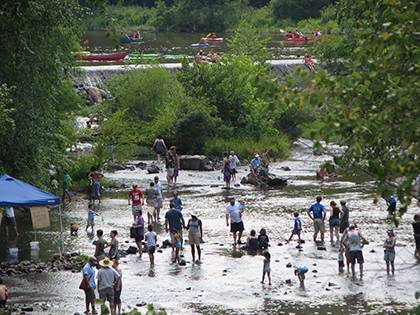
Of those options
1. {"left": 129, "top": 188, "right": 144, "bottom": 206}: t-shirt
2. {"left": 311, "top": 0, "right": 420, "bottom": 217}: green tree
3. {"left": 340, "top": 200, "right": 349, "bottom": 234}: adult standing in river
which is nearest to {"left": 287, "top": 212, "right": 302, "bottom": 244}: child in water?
{"left": 340, "top": 200, "right": 349, "bottom": 234}: adult standing in river

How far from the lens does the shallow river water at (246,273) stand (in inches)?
934

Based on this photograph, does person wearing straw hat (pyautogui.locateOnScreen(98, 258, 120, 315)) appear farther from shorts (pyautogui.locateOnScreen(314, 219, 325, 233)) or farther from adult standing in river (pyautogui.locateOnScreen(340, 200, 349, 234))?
adult standing in river (pyautogui.locateOnScreen(340, 200, 349, 234))

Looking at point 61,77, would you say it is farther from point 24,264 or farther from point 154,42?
point 154,42

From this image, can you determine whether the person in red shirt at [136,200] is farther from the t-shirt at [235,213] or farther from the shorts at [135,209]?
the t-shirt at [235,213]

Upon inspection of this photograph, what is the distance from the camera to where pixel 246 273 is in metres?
26.5

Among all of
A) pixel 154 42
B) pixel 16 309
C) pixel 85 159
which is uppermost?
pixel 154 42

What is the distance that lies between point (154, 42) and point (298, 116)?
49.0 metres

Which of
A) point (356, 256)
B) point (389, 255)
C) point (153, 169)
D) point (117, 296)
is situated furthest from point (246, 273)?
point (153, 169)

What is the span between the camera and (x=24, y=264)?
89.5ft

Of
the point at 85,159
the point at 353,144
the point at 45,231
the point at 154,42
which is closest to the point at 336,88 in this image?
the point at 353,144

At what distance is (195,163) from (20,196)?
1697cm

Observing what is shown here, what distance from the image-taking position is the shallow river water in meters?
23.7

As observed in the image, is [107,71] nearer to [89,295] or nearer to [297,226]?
[297,226]

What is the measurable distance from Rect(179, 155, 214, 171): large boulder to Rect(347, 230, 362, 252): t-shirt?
1723 centimetres
